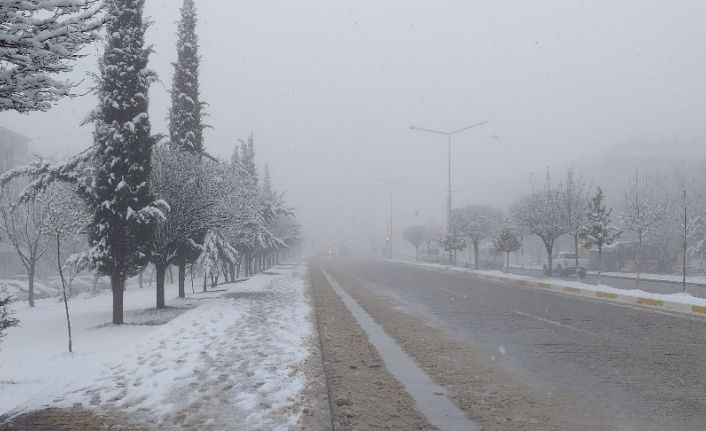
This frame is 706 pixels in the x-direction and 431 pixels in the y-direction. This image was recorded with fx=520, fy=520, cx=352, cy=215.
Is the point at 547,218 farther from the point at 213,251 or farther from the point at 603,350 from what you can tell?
the point at 603,350

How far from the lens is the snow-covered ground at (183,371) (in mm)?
5172

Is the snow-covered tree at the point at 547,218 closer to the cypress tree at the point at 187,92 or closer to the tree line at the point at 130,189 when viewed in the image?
the tree line at the point at 130,189

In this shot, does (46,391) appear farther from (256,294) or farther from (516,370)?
(256,294)

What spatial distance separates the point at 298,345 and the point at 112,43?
416 inches

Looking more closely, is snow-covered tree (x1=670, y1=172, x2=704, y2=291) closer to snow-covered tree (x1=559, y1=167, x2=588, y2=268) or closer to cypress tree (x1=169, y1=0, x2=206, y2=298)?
snow-covered tree (x1=559, y1=167, x2=588, y2=268)

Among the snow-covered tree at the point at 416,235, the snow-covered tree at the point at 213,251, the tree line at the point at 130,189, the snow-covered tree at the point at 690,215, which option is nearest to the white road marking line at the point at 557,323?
the tree line at the point at 130,189

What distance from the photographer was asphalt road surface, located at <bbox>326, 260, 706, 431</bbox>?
5688 mm

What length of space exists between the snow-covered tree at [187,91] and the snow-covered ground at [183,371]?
10.5 metres

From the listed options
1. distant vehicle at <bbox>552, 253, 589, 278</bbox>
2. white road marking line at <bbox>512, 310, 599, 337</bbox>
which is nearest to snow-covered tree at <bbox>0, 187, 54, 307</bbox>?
white road marking line at <bbox>512, 310, 599, 337</bbox>

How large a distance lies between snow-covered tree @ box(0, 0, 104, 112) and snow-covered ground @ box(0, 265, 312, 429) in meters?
3.05

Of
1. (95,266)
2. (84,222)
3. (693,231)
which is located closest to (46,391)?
(95,266)

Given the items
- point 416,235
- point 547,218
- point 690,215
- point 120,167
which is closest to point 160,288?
point 120,167

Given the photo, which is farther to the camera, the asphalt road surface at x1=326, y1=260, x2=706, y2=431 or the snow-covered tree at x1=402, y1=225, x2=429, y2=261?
the snow-covered tree at x1=402, y1=225, x2=429, y2=261

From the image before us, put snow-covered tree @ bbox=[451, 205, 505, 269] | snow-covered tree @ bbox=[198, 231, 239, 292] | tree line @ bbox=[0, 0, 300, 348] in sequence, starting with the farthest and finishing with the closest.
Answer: snow-covered tree @ bbox=[451, 205, 505, 269], snow-covered tree @ bbox=[198, 231, 239, 292], tree line @ bbox=[0, 0, 300, 348]
